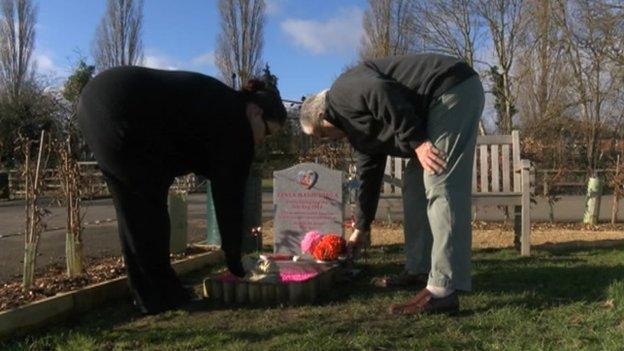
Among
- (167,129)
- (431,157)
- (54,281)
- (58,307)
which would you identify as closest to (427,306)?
(431,157)

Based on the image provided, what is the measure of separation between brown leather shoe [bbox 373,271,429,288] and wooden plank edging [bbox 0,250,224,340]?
5.61 ft

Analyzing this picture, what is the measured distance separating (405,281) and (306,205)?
1417 mm

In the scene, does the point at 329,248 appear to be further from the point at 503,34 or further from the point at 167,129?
the point at 503,34

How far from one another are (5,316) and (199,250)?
2923mm

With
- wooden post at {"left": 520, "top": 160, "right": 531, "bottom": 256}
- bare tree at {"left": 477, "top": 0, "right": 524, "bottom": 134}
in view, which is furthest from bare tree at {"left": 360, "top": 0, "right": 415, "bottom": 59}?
wooden post at {"left": 520, "top": 160, "right": 531, "bottom": 256}

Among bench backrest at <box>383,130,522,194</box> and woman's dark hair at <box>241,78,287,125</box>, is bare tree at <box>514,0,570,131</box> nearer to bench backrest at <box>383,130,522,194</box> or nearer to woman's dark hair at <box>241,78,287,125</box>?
bench backrest at <box>383,130,522,194</box>

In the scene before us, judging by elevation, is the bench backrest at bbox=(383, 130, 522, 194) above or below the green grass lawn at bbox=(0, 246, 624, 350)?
above

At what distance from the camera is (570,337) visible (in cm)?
302

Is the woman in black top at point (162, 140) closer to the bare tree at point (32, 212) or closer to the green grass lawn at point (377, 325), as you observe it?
the green grass lawn at point (377, 325)

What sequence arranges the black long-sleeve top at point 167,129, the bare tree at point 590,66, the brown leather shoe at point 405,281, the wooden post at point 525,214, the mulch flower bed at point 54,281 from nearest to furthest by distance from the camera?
1. the black long-sleeve top at point 167,129
2. the mulch flower bed at point 54,281
3. the brown leather shoe at point 405,281
4. the wooden post at point 525,214
5. the bare tree at point 590,66

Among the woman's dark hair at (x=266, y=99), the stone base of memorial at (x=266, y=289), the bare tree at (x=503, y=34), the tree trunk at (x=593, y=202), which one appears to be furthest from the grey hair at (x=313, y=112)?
the bare tree at (x=503, y=34)

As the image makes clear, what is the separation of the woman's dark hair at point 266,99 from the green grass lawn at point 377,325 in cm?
110

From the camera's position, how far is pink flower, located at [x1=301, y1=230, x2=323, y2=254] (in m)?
4.98

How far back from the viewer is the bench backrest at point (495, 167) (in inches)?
262
